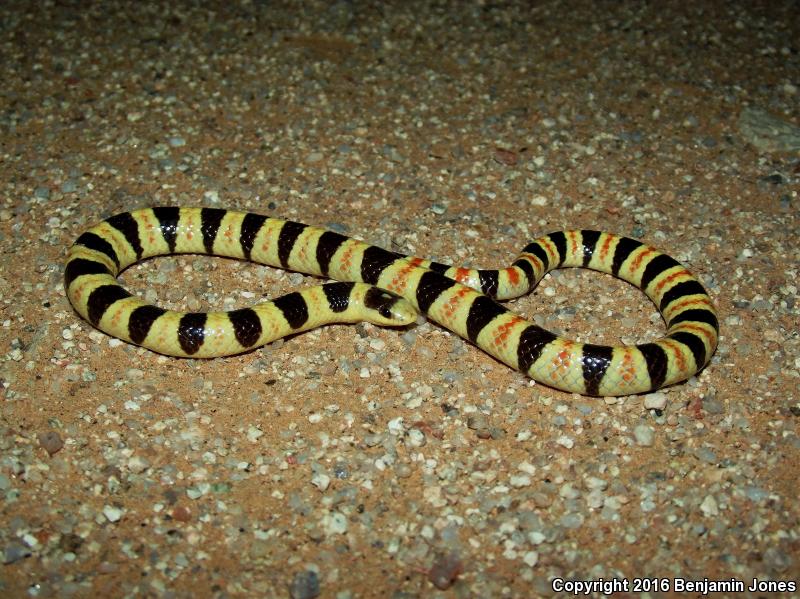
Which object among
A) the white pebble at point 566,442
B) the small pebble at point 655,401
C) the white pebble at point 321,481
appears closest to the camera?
the white pebble at point 321,481

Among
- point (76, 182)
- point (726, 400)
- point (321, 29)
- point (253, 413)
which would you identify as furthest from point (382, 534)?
point (321, 29)

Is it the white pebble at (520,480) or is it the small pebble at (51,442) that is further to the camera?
the small pebble at (51,442)

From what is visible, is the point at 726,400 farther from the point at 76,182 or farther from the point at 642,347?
the point at 76,182

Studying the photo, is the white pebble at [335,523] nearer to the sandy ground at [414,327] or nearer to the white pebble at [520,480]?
the sandy ground at [414,327]

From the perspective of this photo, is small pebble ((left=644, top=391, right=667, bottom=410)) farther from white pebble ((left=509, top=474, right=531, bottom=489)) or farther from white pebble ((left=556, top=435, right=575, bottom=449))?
white pebble ((left=509, top=474, right=531, bottom=489))

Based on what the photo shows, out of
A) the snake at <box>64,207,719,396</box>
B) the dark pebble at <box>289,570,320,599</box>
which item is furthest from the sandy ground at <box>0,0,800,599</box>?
the snake at <box>64,207,719,396</box>

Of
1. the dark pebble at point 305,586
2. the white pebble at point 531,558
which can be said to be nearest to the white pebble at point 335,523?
the dark pebble at point 305,586

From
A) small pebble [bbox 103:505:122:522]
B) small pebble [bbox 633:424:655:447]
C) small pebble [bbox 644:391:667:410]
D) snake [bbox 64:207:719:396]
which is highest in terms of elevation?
snake [bbox 64:207:719:396]
